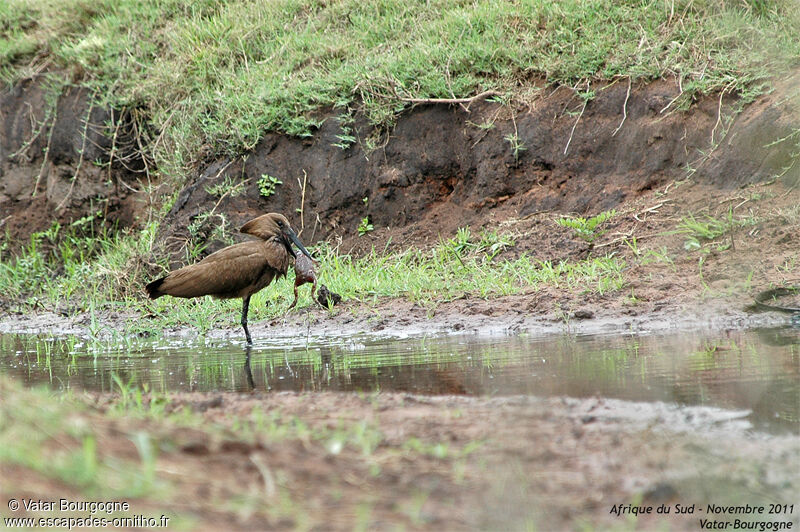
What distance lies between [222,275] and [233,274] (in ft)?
0.35

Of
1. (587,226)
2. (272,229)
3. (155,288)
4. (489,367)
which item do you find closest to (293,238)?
(272,229)

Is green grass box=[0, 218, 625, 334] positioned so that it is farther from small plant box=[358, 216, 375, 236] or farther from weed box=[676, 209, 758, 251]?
weed box=[676, 209, 758, 251]

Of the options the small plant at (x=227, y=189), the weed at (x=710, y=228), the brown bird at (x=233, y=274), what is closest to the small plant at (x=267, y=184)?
the small plant at (x=227, y=189)

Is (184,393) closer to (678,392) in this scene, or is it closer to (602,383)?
(602,383)

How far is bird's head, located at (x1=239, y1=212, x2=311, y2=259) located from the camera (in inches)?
352

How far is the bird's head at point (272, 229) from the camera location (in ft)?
29.3

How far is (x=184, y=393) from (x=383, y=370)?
1294mm

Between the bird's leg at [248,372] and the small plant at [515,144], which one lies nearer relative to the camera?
the bird's leg at [248,372]

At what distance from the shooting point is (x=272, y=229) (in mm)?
8992

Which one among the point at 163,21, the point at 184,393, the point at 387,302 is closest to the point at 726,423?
the point at 184,393

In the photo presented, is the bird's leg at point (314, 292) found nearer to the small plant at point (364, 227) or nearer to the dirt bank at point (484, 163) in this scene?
the dirt bank at point (484, 163)

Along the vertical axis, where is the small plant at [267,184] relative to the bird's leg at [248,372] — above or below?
above

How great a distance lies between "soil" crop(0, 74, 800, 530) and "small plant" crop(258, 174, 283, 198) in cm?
12

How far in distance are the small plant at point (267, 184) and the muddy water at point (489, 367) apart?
145 inches
